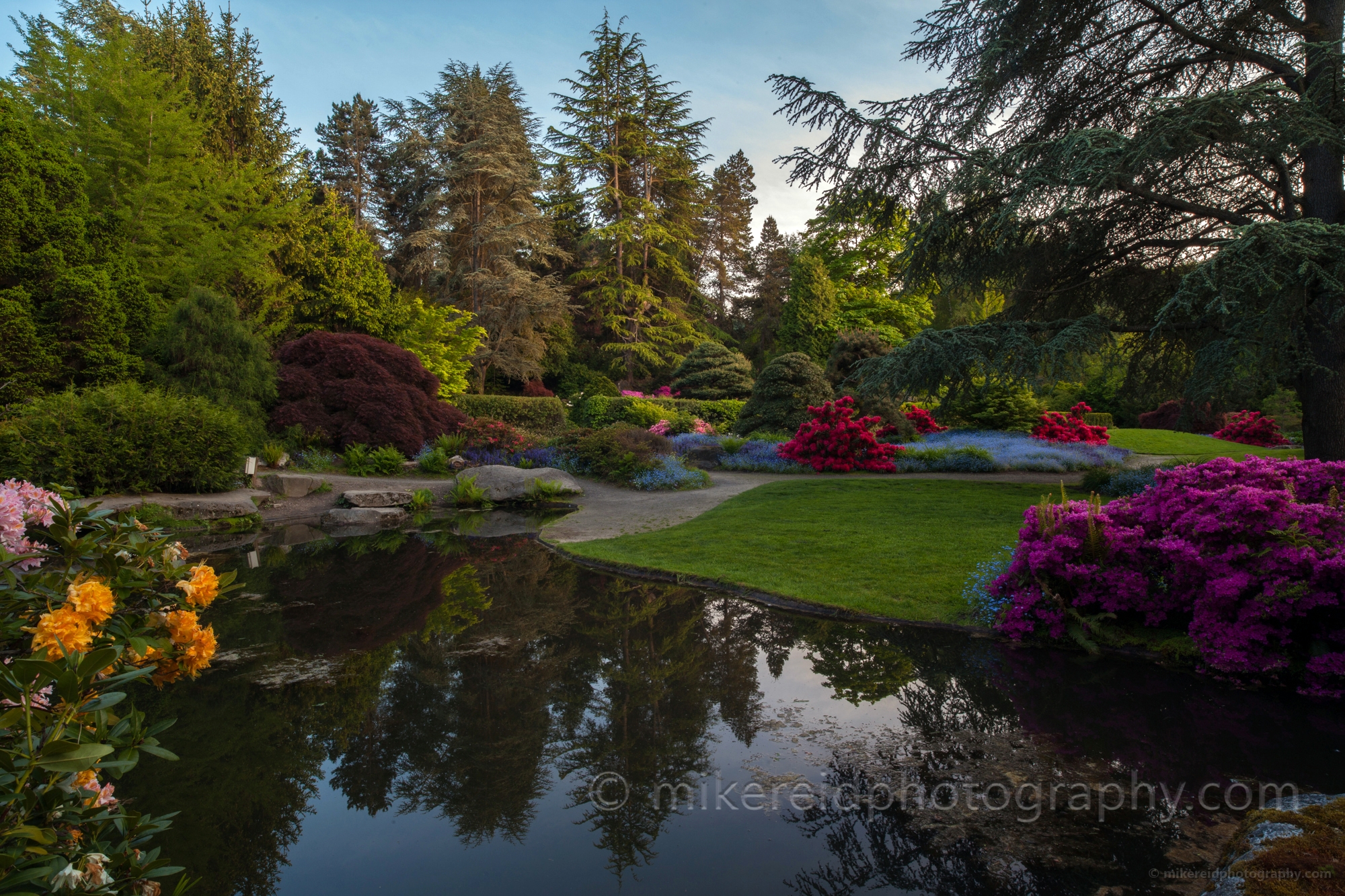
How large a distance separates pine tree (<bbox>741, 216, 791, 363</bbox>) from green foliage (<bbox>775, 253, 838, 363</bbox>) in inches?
238

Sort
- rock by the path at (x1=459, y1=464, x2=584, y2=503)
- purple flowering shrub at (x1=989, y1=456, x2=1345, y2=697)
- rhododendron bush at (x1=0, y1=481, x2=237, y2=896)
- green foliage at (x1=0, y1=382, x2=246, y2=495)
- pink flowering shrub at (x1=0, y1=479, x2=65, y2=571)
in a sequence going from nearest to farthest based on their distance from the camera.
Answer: rhododendron bush at (x1=0, y1=481, x2=237, y2=896) < pink flowering shrub at (x1=0, y1=479, x2=65, y2=571) < purple flowering shrub at (x1=989, y1=456, x2=1345, y2=697) < green foliage at (x1=0, y1=382, x2=246, y2=495) < rock by the path at (x1=459, y1=464, x2=584, y2=503)

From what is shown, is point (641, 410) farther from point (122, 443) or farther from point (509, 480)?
point (122, 443)

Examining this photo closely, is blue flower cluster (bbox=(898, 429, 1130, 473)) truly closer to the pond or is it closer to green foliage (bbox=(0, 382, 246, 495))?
the pond

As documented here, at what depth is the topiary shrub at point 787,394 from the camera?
50.4 ft

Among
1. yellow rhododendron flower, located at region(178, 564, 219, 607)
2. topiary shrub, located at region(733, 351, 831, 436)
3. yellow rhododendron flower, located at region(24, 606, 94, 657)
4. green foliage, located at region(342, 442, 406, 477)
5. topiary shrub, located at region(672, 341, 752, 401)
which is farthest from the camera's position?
topiary shrub, located at region(672, 341, 752, 401)

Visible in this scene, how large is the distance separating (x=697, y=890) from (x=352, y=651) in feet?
10.1

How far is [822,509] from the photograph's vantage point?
8.46 metres

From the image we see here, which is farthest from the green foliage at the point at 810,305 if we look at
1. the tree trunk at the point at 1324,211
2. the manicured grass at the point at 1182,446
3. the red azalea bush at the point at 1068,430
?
the tree trunk at the point at 1324,211

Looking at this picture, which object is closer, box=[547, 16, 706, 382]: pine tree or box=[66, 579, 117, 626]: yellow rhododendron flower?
box=[66, 579, 117, 626]: yellow rhododendron flower

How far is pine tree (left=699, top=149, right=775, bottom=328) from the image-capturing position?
3659 cm

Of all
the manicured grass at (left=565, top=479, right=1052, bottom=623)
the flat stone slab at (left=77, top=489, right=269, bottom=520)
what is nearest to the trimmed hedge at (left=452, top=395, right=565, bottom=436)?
the flat stone slab at (left=77, top=489, right=269, bottom=520)

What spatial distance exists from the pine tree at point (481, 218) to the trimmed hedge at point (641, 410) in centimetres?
543

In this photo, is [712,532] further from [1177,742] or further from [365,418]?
[365,418]
